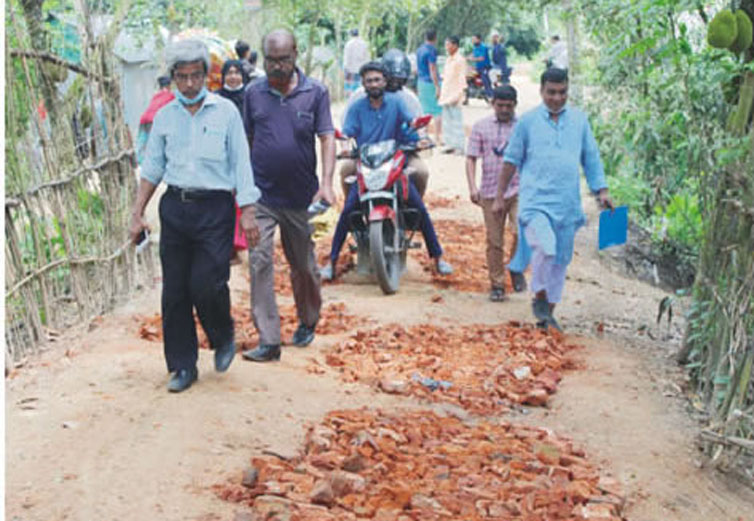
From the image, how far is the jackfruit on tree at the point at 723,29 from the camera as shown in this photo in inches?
193

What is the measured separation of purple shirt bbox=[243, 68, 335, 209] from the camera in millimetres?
5637

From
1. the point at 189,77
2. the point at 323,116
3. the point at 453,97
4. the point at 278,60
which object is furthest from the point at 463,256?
the point at 453,97

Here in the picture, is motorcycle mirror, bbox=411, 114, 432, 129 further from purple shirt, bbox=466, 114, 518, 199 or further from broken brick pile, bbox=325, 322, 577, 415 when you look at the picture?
broken brick pile, bbox=325, 322, 577, 415

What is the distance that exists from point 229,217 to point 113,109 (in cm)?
261

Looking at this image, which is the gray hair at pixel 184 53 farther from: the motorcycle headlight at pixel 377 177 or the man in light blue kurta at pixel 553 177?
the motorcycle headlight at pixel 377 177

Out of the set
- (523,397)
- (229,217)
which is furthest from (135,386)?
(523,397)

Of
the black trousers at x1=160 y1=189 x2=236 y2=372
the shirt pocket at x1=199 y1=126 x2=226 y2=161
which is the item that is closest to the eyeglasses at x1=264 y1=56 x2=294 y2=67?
the shirt pocket at x1=199 y1=126 x2=226 y2=161

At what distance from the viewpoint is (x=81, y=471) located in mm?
3826

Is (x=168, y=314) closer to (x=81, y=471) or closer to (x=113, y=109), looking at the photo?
(x=81, y=471)

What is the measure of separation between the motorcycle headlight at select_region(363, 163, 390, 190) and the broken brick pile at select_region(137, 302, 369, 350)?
92cm

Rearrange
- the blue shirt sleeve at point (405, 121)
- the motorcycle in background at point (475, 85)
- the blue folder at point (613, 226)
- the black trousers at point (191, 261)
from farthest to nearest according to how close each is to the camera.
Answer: the motorcycle in background at point (475, 85), the blue shirt sleeve at point (405, 121), the blue folder at point (613, 226), the black trousers at point (191, 261)

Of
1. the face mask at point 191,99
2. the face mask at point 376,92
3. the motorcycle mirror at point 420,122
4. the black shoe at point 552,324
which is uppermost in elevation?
the face mask at point 191,99

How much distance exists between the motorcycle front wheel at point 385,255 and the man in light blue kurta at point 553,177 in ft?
4.16

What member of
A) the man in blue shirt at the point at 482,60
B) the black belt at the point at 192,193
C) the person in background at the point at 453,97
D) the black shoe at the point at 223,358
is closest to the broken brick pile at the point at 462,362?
the black shoe at the point at 223,358
